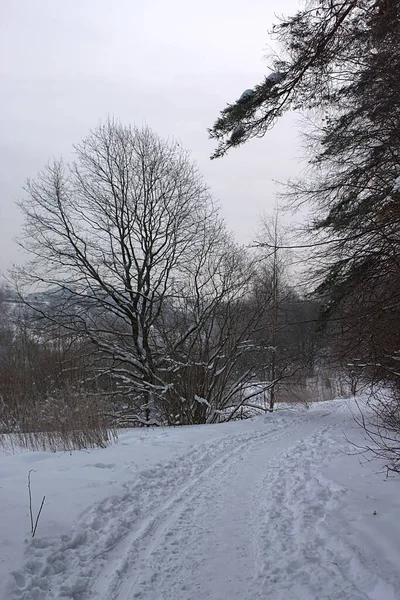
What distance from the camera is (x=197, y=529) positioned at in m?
4.39

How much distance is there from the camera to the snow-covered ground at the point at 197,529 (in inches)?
126

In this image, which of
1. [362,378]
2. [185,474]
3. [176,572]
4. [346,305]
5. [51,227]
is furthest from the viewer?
[51,227]

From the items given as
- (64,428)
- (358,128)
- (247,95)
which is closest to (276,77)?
(247,95)

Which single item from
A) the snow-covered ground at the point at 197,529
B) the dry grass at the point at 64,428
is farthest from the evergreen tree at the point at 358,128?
the dry grass at the point at 64,428

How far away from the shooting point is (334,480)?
19.4 feet

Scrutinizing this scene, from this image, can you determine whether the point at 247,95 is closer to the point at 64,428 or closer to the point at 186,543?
the point at 186,543

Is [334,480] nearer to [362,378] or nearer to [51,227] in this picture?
[362,378]

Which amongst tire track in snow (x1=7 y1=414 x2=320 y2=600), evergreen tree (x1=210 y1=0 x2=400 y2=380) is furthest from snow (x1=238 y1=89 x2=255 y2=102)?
tire track in snow (x1=7 y1=414 x2=320 y2=600)

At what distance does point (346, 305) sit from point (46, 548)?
6110 millimetres

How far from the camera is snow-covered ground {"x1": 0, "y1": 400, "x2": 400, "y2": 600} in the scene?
321cm

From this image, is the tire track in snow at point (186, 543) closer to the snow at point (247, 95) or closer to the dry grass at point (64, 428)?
the dry grass at point (64, 428)

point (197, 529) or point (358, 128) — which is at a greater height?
point (358, 128)

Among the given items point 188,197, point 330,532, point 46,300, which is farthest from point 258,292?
point 330,532

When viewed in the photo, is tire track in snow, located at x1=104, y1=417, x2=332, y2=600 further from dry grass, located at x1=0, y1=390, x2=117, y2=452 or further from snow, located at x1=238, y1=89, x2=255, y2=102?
snow, located at x1=238, y1=89, x2=255, y2=102
